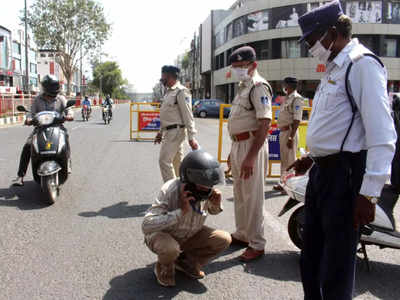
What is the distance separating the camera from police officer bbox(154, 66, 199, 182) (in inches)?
214

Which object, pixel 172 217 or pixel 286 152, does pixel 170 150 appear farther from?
pixel 172 217

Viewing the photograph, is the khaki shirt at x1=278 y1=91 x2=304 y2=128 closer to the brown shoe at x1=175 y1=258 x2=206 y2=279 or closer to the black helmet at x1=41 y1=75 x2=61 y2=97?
the black helmet at x1=41 y1=75 x2=61 y2=97

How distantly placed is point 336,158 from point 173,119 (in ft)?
11.2

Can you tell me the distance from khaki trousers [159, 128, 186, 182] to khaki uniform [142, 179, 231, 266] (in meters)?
2.10

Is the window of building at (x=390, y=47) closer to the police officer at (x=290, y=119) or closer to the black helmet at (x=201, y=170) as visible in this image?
the police officer at (x=290, y=119)

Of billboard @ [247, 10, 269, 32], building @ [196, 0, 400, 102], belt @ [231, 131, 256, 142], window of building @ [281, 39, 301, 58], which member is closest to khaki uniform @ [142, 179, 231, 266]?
belt @ [231, 131, 256, 142]

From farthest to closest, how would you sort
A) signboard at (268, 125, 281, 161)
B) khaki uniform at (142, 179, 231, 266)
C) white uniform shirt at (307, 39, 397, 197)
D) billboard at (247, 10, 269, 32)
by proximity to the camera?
billboard at (247, 10, 269, 32) → signboard at (268, 125, 281, 161) → khaki uniform at (142, 179, 231, 266) → white uniform shirt at (307, 39, 397, 197)

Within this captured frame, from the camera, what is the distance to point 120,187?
6.86 meters

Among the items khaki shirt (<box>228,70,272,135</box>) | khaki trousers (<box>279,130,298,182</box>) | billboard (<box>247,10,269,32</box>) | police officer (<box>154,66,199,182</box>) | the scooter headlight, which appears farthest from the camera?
billboard (<box>247,10,269,32</box>)

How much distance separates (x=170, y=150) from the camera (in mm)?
5480

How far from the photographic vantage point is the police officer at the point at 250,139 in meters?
3.70

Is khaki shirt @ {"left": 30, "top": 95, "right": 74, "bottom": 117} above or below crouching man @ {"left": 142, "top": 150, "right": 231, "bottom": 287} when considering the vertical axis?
above

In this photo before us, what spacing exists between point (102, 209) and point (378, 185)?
13.6 ft

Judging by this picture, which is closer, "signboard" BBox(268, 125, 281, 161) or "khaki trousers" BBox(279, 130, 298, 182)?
"khaki trousers" BBox(279, 130, 298, 182)
